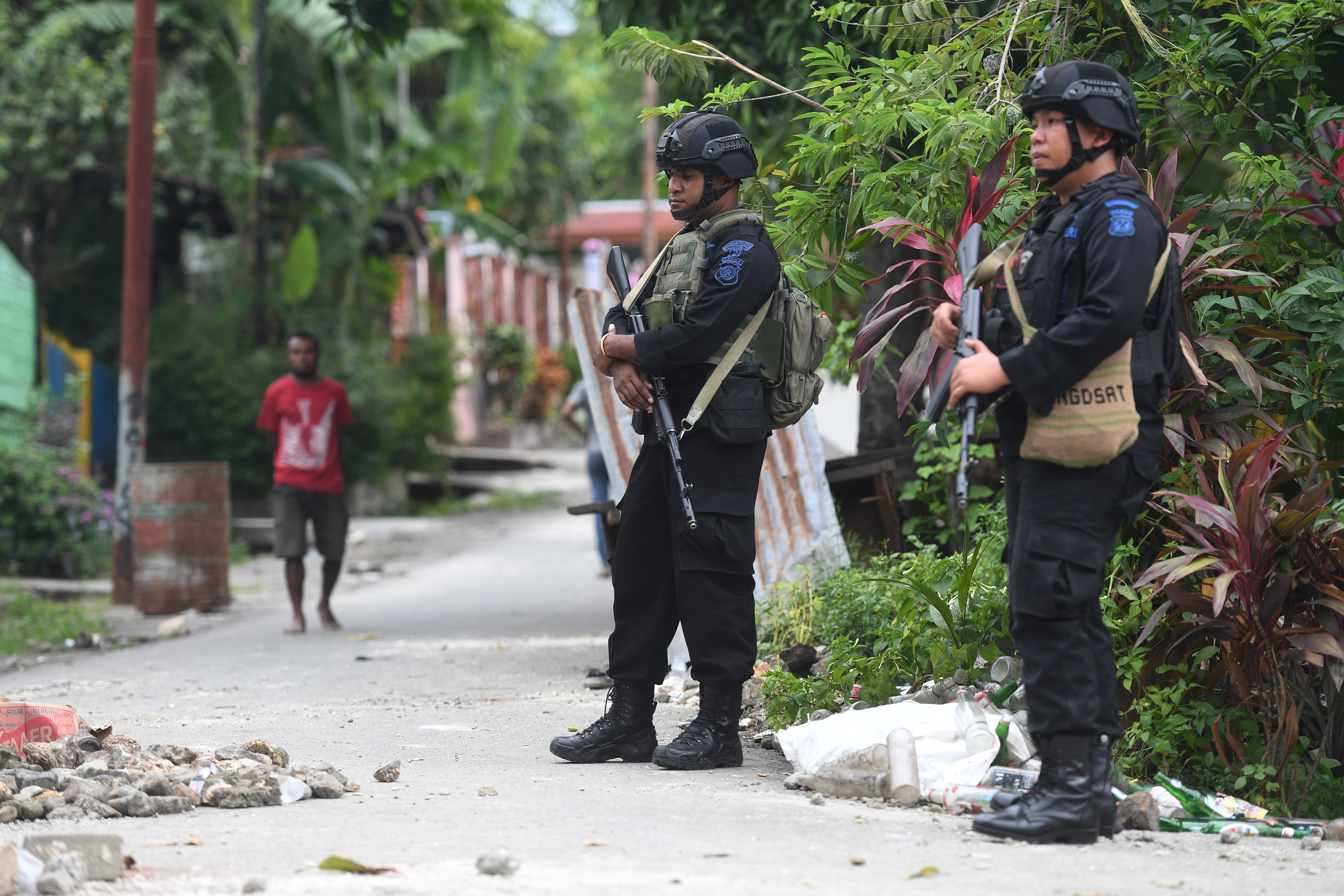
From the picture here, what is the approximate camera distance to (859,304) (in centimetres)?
841

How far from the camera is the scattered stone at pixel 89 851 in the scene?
3.15 meters

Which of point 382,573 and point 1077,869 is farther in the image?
point 382,573

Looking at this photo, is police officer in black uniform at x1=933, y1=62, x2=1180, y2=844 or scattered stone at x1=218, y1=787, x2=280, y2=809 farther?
scattered stone at x1=218, y1=787, x2=280, y2=809

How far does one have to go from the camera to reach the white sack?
405cm

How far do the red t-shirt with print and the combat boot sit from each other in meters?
5.95

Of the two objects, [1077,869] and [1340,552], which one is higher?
[1340,552]

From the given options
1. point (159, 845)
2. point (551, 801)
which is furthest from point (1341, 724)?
point (159, 845)

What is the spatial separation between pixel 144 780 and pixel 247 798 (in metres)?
0.32

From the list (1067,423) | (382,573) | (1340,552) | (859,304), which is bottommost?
(382,573)

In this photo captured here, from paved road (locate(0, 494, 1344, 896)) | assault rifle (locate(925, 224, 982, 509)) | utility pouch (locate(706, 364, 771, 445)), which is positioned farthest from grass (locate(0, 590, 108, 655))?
assault rifle (locate(925, 224, 982, 509))

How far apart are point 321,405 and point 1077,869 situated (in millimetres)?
6476

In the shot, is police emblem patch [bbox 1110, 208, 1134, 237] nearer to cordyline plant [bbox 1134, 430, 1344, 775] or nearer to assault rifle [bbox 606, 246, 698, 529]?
cordyline plant [bbox 1134, 430, 1344, 775]

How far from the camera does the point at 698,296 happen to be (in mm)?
4422

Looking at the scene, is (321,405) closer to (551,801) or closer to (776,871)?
(551,801)
